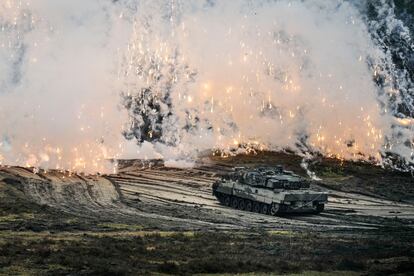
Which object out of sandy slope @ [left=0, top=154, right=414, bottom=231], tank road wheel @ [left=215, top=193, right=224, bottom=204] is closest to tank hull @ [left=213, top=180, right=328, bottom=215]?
sandy slope @ [left=0, top=154, right=414, bottom=231]

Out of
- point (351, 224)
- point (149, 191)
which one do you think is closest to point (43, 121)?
point (149, 191)

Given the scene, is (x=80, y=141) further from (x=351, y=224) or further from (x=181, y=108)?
(x=351, y=224)

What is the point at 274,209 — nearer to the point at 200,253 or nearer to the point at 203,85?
the point at 200,253

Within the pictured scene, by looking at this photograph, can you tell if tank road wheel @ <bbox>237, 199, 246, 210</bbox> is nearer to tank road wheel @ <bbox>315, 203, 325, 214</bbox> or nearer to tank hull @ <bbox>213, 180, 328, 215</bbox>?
tank hull @ <bbox>213, 180, 328, 215</bbox>

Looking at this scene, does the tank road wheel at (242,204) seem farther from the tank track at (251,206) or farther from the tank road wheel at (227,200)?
the tank road wheel at (227,200)

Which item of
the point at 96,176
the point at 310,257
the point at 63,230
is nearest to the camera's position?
the point at 310,257
